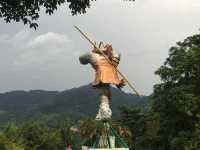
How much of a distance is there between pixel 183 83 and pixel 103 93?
5.03 metres

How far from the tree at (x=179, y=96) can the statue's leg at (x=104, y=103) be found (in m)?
3.28

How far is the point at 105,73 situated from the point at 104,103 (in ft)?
6.10

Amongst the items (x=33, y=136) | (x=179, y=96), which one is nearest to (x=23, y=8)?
(x=179, y=96)

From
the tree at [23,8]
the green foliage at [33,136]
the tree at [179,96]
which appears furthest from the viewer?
the green foliage at [33,136]

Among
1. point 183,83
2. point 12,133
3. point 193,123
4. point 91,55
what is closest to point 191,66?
point 183,83

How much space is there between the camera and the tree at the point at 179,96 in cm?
3612

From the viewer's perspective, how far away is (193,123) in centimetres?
3825

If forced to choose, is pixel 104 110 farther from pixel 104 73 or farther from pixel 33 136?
pixel 33 136

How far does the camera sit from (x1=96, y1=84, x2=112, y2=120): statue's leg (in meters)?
37.4

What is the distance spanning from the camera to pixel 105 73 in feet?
123

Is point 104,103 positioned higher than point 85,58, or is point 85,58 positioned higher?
point 85,58

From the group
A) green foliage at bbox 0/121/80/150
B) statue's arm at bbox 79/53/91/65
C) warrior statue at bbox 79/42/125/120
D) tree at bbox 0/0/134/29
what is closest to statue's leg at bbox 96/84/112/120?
warrior statue at bbox 79/42/125/120

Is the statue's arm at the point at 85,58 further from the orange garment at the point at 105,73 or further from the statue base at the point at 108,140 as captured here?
the statue base at the point at 108,140

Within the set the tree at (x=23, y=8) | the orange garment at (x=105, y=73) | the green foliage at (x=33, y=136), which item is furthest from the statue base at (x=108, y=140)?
the tree at (x=23, y=8)
